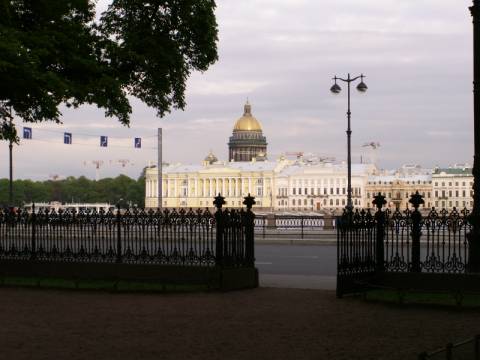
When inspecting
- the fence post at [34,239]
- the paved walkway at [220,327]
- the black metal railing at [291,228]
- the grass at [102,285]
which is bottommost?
the paved walkway at [220,327]

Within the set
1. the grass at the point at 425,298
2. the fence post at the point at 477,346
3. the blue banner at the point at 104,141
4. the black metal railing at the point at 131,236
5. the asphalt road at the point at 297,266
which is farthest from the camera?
the blue banner at the point at 104,141

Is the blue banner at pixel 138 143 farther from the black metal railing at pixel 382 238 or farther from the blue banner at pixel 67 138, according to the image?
the black metal railing at pixel 382 238

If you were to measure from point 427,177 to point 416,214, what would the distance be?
7171 inches

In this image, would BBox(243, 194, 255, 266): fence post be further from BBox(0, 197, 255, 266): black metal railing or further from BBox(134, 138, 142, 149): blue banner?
BBox(134, 138, 142, 149): blue banner

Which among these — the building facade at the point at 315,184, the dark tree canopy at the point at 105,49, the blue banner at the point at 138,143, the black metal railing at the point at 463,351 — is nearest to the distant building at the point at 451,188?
the building facade at the point at 315,184

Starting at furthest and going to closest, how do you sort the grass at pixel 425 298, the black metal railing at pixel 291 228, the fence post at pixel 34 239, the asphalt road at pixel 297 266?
the black metal railing at pixel 291 228 → the fence post at pixel 34 239 → the asphalt road at pixel 297 266 → the grass at pixel 425 298

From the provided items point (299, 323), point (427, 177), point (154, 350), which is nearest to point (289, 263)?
point (299, 323)

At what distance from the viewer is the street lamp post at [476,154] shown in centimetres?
1453

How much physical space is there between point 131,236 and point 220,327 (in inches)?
243

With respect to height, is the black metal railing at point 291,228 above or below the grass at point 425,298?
above

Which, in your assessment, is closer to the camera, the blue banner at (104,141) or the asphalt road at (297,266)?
the asphalt road at (297,266)

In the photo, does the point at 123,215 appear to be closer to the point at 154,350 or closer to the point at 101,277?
the point at 101,277

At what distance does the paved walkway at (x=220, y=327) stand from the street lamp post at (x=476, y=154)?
1.58 m

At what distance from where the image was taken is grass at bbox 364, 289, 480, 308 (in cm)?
1367
